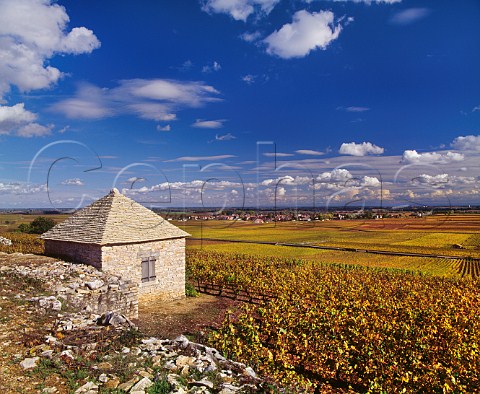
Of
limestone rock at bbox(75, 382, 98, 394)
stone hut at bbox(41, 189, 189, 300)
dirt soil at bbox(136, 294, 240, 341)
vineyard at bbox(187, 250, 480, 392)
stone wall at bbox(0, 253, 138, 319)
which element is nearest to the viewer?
limestone rock at bbox(75, 382, 98, 394)

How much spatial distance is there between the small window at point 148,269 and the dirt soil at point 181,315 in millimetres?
939

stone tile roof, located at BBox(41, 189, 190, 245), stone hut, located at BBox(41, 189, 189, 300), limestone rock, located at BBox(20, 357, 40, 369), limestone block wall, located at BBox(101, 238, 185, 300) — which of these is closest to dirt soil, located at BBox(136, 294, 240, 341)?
limestone block wall, located at BBox(101, 238, 185, 300)

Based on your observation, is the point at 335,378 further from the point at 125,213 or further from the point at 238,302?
the point at 125,213

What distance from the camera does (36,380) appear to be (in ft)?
20.4

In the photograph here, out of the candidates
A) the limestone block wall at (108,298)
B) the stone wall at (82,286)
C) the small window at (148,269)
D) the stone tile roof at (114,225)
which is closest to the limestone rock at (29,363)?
the stone wall at (82,286)

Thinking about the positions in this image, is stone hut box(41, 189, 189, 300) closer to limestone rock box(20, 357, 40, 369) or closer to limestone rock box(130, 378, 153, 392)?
limestone rock box(20, 357, 40, 369)

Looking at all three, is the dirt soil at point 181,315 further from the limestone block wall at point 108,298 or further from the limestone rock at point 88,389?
the limestone rock at point 88,389

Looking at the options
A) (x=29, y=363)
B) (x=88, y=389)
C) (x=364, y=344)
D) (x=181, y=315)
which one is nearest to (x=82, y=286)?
(x=181, y=315)

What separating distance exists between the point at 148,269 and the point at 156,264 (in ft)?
1.77

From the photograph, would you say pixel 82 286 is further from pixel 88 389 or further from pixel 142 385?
pixel 142 385

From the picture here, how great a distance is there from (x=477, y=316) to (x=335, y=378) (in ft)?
21.6

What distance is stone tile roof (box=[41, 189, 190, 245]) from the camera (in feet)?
52.0

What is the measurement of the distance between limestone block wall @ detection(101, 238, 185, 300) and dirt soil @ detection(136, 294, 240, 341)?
0.55m

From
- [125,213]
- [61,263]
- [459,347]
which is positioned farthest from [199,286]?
[459,347]
